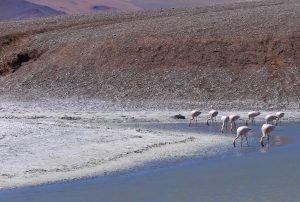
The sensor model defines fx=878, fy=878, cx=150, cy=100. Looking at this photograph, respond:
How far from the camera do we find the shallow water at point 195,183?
67.5ft

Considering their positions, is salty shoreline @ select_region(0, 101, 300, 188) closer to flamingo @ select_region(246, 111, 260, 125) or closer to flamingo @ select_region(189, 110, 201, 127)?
flamingo @ select_region(189, 110, 201, 127)

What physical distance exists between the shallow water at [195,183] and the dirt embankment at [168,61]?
736 inches

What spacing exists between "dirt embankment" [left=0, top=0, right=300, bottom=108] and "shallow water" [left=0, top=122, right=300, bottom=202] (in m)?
18.7

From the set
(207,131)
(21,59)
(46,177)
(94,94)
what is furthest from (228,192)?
(21,59)

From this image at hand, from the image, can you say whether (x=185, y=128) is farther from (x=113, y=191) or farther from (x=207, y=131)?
(x=113, y=191)

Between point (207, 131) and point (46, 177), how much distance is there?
13.3m

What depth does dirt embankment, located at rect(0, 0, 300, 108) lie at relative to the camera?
46.4 m

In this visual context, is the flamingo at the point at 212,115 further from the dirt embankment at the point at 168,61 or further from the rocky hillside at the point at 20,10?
the rocky hillside at the point at 20,10

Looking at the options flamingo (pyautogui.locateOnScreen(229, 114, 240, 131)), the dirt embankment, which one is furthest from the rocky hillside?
flamingo (pyautogui.locateOnScreen(229, 114, 240, 131))

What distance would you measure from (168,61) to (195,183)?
1110 inches

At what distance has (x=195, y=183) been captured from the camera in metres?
22.4

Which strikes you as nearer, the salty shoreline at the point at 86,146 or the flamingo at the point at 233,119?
the salty shoreline at the point at 86,146

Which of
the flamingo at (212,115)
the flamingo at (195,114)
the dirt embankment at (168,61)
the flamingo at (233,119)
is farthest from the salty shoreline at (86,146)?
the dirt embankment at (168,61)

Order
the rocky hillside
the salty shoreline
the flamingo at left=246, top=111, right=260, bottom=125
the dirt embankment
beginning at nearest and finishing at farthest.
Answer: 1. the salty shoreline
2. the flamingo at left=246, top=111, right=260, bottom=125
3. the dirt embankment
4. the rocky hillside
